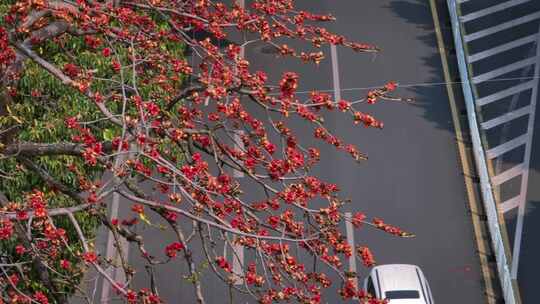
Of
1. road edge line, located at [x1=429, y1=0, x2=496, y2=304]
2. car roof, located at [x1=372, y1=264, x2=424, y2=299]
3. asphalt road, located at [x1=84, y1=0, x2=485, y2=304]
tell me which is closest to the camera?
car roof, located at [x1=372, y1=264, x2=424, y2=299]

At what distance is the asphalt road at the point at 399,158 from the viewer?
75.2ft

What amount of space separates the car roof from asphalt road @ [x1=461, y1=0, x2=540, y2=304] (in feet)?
8.42

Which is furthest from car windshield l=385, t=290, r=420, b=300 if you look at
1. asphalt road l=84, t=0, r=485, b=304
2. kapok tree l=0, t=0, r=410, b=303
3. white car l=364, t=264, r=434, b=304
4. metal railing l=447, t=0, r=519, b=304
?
kapok tree l=0, t=0, r=410, b=303

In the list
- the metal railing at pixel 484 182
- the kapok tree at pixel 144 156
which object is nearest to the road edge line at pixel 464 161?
the metal railing at pixel 484 182

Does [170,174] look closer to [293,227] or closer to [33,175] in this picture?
[293,227]

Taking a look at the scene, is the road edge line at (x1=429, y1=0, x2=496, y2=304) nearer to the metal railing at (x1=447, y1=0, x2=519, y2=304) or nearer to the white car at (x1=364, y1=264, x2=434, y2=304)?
the metal railing at (x1=447, y1=0, x2=519, y2=304)

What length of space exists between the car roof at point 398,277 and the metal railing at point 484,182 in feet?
6.42

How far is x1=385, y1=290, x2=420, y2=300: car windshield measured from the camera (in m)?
20.4

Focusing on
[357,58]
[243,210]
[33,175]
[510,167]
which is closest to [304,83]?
[357,58]

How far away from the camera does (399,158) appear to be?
26.2m

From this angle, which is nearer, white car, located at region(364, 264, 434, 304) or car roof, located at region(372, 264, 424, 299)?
white car, located at region(364, 264, 434, 304)

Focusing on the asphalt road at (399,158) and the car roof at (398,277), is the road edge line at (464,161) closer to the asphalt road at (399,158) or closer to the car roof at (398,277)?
the asphalt road at (399,158)

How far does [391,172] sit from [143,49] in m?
12.7

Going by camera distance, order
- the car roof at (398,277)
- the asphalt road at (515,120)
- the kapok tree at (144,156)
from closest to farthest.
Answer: the kapok tree at (144,156)
the car roof at (398,277)
the asphalt road at (515,120)
